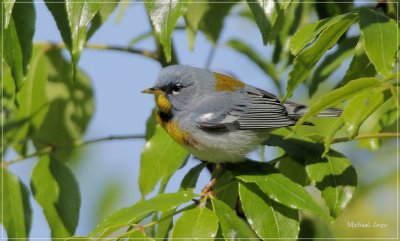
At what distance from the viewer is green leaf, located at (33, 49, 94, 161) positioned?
374 cm

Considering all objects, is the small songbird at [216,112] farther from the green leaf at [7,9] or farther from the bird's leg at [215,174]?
the green leaf at [7,9]

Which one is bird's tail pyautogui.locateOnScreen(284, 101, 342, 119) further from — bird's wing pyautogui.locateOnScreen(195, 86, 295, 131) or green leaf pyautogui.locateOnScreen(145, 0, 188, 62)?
green leaf pyautogui.locateOnScreen(145, 0, 188, 62)

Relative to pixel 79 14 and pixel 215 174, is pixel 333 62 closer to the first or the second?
pixel 215 174

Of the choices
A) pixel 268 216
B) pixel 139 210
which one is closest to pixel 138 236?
pixel 139 210

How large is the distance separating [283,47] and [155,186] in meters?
1.08

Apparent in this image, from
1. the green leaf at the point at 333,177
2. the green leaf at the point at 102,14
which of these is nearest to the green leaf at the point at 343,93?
the green leaf at the point at 333,177

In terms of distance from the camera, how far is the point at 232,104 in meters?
3.45

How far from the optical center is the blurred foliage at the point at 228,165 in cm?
222

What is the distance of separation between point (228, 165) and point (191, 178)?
0.23 metres

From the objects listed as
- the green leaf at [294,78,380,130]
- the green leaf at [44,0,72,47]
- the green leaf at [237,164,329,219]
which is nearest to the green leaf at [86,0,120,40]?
the green leaf at [44,0,72,47]

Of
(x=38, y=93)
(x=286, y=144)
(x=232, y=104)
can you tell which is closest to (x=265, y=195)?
(x=286, y=144)

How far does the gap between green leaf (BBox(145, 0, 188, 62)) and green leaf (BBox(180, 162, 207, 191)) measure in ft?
2.33

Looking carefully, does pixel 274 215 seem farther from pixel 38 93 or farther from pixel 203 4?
pixel 38 93

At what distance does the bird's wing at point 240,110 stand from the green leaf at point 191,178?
402mm
